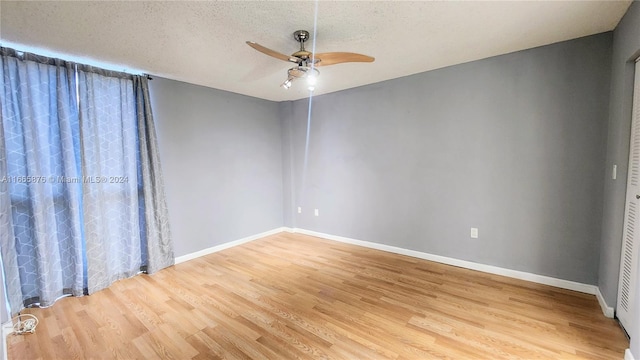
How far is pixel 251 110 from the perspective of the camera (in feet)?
14.1

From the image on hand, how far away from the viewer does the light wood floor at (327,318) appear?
72.4 inches

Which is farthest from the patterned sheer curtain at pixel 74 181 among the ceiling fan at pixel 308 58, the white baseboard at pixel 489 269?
the white baseboard at pixel 489 269

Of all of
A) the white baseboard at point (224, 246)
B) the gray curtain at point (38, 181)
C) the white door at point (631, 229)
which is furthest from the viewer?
the white baseboard at point (224, 246)

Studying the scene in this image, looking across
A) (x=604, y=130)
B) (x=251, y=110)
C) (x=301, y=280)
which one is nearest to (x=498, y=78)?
(x=604, y=130)

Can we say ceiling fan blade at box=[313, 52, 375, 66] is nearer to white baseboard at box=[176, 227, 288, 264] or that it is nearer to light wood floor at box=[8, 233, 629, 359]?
light wood floor at box=[8, 233, 629, 359]

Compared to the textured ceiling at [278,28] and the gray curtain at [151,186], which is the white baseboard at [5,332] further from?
the textured ceiling at [278,28]

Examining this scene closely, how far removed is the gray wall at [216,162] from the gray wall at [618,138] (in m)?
4.09

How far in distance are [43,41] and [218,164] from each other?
2.09 m

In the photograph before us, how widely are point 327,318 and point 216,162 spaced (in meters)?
2.69

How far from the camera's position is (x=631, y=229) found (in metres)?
1.85

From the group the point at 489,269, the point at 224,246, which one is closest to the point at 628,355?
the point at 489,269

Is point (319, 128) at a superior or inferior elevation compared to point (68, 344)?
superior

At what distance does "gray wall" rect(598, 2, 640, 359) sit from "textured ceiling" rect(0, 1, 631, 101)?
0.63ft

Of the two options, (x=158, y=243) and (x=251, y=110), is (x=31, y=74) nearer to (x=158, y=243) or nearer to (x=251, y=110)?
(x=158, y=243)
